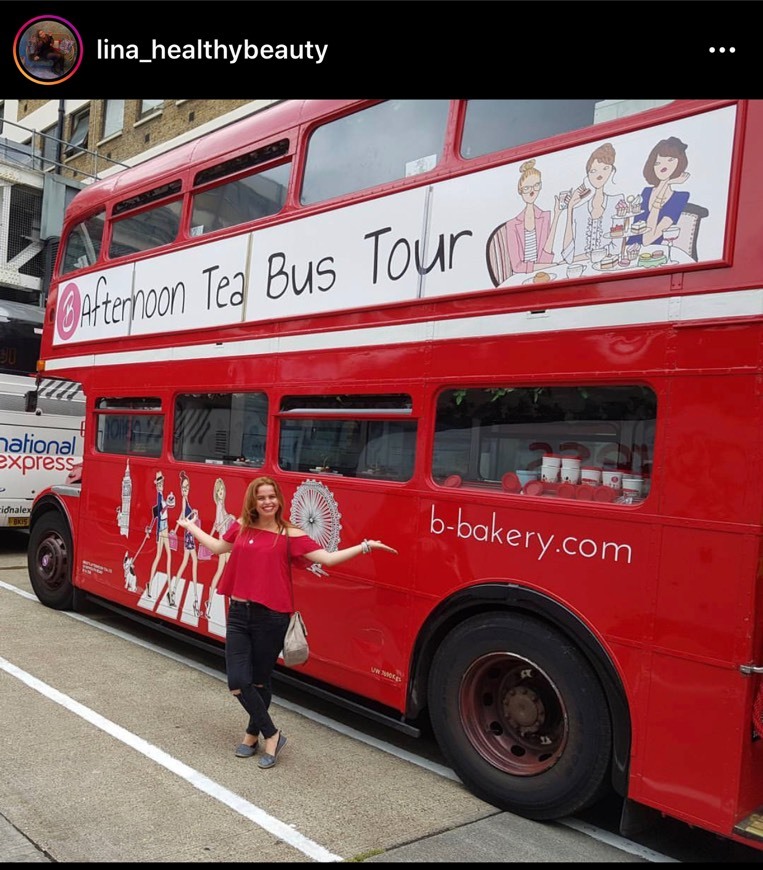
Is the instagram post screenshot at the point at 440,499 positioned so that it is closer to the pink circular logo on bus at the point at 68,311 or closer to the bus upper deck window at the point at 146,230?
the bus upper deck window at the point at 146,230

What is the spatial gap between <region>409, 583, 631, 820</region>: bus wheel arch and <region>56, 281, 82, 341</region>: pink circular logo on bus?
5.08 m

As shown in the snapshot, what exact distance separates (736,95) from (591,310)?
101 centimetres

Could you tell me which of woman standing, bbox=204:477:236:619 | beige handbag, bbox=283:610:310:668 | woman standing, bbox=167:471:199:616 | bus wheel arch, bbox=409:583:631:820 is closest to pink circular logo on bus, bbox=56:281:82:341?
woman standing, bbox=167:471:199:616

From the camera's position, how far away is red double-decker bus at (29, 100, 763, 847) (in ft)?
9.96

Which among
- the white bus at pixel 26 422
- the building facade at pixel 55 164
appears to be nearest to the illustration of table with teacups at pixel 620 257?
the white bus at pixel 26 422

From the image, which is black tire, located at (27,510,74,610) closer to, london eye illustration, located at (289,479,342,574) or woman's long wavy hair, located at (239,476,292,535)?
london eye illustration, located at (289,479,342,574)

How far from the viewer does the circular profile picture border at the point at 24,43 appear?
5480mm

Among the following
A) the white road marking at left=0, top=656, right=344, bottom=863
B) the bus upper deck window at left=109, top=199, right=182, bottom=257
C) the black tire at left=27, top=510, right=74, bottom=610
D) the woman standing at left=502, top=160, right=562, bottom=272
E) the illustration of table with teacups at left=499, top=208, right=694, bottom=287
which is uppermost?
the bus upper deck window at left=109, top=199, right=182, bottom=257

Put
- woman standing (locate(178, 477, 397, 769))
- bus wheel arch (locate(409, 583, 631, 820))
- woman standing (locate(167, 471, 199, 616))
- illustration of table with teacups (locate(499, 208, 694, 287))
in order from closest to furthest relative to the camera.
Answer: illustration of table with teacups (locate(499, 208, 694, 287)) < bus wheel arch (locate(409, 583, 631, 820)) < woman standing (locate(178, 477, 397, 769)) < woman standing (locate(167, 471, 199, 616))

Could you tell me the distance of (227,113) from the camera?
16594 mm

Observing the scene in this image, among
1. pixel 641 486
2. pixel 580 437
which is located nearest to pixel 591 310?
pixel 580 437

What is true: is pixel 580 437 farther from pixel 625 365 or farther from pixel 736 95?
pixel 736 95

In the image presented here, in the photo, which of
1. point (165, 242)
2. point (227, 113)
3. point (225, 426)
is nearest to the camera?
point (225, 426)

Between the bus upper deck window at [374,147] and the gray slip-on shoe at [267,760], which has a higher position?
the bus upper deck window at [374,147]
